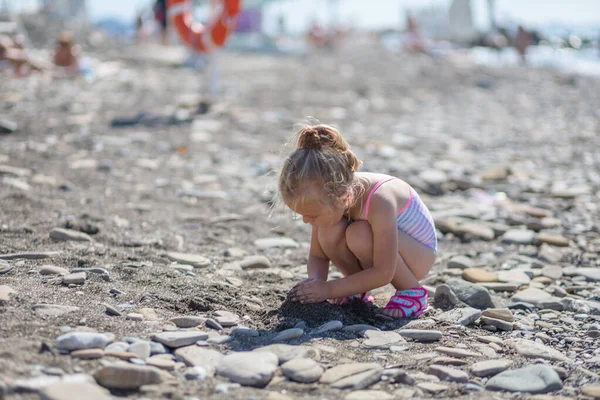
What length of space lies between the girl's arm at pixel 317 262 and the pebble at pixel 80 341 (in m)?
1.10

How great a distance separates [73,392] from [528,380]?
1513 mm

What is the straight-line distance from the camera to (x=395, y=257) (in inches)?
→ 118

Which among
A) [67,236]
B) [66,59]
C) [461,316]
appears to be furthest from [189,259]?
[66,59]

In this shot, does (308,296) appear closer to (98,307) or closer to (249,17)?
(98,307)

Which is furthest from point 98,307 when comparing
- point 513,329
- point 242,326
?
point 513,329

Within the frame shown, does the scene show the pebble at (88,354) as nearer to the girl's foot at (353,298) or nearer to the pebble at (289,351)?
the pebble at (289,351)

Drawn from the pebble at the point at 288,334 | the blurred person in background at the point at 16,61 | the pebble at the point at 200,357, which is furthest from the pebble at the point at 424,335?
the blurred person in background at the point at 16,61

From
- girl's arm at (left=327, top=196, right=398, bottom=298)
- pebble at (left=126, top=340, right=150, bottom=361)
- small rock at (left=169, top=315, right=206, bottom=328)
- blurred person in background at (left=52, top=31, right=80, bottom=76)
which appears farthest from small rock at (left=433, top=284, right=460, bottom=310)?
blurred person in background at (left=52, top=31, right=80, bottom=76)

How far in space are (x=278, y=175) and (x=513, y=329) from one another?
1280 millimetres

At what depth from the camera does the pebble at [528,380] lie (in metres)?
2.39

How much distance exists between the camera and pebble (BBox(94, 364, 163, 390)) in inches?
84.7

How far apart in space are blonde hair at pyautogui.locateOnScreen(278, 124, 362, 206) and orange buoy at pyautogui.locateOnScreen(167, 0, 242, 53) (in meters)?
7.59

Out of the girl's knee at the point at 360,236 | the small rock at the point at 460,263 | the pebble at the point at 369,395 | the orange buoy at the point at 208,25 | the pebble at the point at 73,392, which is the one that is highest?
the orange buoy at the point at 208,25

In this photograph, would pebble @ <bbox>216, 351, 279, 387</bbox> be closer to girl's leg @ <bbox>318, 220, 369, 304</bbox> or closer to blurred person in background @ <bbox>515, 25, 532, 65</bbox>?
girl's leg @ <bbox>318, 220, 369, 304</bbox>
